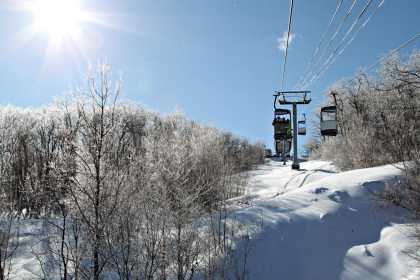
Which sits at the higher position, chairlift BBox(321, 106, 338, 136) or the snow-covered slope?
chairlift BBox(321, 106, 338, 136)

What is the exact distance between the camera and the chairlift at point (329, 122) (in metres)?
14.9

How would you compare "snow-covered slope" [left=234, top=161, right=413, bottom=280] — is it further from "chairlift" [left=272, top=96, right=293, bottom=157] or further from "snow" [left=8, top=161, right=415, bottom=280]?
"chairlift" [left=272, top=96, right=293, bottom=157]

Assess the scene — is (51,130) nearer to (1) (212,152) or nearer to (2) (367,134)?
(1) (212,152)

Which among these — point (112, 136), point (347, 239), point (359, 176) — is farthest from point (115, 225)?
point (359, 176)

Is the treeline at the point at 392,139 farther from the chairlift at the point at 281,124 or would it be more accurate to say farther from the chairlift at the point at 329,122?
the chairlift at the point at 281,124

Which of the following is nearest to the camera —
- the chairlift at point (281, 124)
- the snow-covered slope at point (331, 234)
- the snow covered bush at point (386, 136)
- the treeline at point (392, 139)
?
the snow-covered slope at point (331, 234)

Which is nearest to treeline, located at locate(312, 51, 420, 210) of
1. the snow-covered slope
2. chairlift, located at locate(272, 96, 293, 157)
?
the snow-covered slope

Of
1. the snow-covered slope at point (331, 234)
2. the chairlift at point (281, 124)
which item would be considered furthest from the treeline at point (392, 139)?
the chairlift at point (281, 124)

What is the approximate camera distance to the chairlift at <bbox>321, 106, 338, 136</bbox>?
14.9m

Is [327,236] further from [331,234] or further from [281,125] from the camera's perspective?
[281,125]

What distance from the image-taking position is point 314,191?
873 cm

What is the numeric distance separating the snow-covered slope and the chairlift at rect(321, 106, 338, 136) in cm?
614

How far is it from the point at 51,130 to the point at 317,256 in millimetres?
17072

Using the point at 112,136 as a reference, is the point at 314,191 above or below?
below
